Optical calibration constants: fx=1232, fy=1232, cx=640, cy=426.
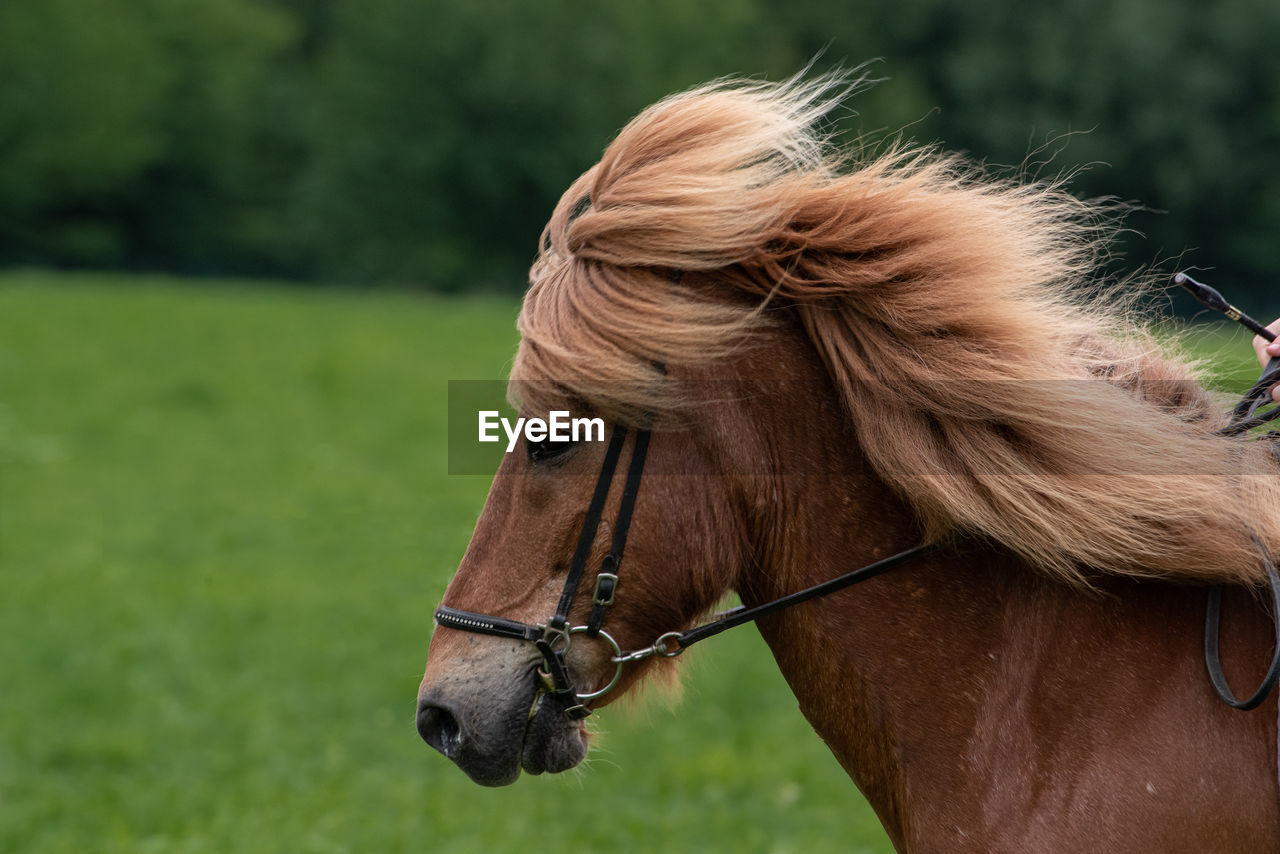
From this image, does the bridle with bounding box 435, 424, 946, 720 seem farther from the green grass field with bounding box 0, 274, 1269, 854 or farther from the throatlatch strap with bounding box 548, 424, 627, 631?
the green grass field with bounding box 0, 274, 1269, 854

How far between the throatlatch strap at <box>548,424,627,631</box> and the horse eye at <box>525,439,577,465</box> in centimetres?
8

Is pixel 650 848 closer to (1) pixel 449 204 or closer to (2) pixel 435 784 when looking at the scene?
(2) pixel 435 784

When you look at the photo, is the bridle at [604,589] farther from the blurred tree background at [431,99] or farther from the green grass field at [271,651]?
the blurred tree background at [431,99]

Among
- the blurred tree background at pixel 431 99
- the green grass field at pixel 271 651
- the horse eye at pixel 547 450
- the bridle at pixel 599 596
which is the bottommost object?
the blurred tree background at pixel 431 99

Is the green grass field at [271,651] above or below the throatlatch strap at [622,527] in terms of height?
below

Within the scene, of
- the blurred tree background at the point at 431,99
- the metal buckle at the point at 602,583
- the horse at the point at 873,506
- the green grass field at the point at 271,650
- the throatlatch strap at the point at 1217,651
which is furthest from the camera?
the blurred tree background at the point at 431,99

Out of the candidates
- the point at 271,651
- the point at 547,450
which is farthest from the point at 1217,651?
the point at 271,651

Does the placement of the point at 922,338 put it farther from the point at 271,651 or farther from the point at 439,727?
the point at 271,651

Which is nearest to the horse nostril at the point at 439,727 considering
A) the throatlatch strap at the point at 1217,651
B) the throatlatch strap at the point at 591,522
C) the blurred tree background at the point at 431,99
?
the throatlatch strap at the point at 591,522

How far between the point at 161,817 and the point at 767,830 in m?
2.88

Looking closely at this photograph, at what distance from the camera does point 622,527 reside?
2.31m

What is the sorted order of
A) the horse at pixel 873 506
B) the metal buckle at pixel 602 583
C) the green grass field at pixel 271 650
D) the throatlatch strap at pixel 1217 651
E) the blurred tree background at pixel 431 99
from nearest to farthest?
the throatlatch strap at pixel 1217 651
the horse at pixel 873 506
the metal buckle at pixel 602 583
the green grass field at pixel 271 650
the blurred tree background at pixel 431 99

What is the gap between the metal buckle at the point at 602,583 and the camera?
90.9 inches

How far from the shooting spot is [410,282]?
48.3 m
